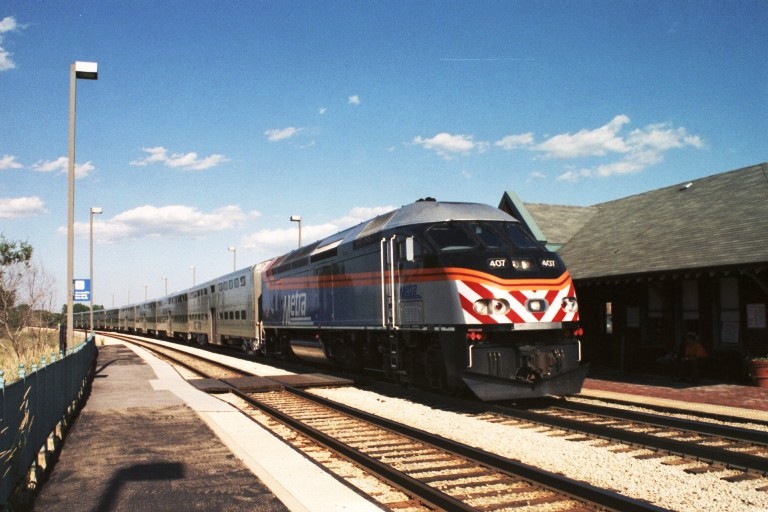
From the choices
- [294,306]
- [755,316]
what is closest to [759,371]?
[755,316]

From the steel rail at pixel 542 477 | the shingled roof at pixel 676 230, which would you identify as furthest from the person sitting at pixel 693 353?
the steel rail at pixel 542 477

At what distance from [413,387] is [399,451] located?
20.8 feet

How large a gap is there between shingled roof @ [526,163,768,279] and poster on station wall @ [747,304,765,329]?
5.61 ft

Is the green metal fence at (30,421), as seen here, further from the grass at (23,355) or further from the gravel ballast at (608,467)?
the gravel ballast at (608,467)

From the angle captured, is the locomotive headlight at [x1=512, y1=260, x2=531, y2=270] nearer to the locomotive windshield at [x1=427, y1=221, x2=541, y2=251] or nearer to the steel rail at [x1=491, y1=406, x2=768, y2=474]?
the locomotive windshield at [x1=427, y1=221, x2=541, y2=251]

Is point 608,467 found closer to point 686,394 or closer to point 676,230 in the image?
point 686,394

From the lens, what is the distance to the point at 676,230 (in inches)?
752

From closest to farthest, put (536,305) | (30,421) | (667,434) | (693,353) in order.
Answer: (30,421)
(667,434)
(536,305)
(693,353)

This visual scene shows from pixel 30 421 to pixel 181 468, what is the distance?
1752 mm

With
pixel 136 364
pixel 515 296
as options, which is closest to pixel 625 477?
pixel 515 296

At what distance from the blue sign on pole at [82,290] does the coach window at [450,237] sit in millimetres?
17330

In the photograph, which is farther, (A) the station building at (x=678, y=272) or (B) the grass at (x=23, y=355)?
(A) the station building at (x=678, y=272)

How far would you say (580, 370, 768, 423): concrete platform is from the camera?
11859 mm

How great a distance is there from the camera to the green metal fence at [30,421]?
20.0ft
